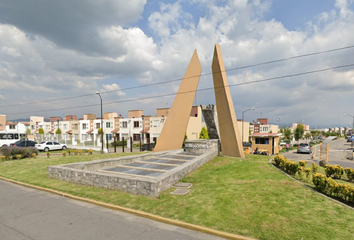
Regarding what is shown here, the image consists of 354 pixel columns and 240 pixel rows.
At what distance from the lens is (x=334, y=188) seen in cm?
757

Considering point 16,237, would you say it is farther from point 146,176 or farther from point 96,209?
point 146,176

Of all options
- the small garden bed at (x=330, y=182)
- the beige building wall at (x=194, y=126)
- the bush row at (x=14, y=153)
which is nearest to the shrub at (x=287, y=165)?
the small garden bed at (x=330, y=182)

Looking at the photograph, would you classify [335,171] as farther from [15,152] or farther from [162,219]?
[15,152]

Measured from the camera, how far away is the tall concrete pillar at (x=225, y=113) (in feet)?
51.4

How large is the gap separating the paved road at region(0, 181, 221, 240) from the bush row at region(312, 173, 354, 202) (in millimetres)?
5366

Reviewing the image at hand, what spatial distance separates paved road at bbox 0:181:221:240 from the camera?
18.9ft

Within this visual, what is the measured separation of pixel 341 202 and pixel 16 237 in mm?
10687

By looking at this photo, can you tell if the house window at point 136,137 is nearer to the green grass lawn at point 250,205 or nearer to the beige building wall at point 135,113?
the beige building wall at point 135,113

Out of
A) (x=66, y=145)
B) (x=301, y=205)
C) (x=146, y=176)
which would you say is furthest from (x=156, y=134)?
(x=301, y=205)

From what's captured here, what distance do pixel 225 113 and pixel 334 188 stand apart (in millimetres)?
9321

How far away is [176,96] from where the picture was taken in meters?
18.7

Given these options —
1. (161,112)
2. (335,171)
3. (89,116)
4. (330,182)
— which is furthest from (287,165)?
(89,116)

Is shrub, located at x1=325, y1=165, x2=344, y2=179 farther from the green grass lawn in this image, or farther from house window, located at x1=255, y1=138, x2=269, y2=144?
house window, located at x1=255, y1=138, x2=269, y2=144

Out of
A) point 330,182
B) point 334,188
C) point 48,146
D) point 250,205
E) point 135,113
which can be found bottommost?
point 48,146
